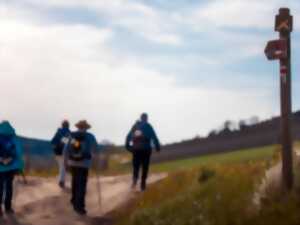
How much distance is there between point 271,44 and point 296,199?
2.51 meters

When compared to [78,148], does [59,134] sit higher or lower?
higher

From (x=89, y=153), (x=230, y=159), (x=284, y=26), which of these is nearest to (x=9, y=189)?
(x=89, y=153)

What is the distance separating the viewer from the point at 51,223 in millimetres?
18375

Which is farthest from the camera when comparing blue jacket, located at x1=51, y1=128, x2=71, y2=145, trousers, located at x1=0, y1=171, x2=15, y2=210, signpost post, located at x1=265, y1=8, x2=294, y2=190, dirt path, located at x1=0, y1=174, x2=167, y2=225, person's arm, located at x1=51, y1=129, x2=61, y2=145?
person's arm, located at x1=51, y1=129, x2=61, y2=145

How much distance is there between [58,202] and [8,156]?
7.40 ft

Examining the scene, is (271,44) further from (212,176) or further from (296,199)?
(212,176)

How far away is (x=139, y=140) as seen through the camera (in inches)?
828

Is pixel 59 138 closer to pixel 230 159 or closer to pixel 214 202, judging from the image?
pixel 214 202

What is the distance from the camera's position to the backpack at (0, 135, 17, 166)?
62.0ft

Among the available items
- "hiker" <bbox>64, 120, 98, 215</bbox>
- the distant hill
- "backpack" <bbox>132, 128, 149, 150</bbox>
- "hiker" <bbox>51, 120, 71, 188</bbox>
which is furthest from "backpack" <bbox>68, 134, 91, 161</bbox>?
the distant hill

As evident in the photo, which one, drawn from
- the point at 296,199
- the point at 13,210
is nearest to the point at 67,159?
the point at 13,210

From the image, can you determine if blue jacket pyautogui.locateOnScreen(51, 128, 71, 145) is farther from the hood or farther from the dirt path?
the hood

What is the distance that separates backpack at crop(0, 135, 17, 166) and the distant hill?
2442cm

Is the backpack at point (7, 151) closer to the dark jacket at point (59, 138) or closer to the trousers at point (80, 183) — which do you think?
the trousers at point (80, 183)
